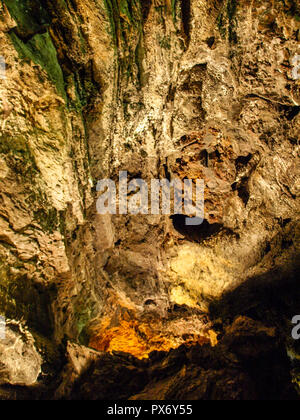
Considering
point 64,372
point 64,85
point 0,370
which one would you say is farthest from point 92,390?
point 64,85

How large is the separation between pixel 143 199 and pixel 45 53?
174 cm

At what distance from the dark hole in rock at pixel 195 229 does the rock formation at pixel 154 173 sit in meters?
0.02

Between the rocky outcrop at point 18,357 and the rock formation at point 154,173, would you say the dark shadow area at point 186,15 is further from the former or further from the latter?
the rocky outcrop at point 18,357

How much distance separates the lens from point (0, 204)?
2.36m

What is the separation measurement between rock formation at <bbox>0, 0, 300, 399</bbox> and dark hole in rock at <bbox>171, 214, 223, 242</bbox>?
0.6 inches

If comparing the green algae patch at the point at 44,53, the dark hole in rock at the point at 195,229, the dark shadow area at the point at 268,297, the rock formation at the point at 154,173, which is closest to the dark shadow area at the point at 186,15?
the rock formation at the point at 154,173

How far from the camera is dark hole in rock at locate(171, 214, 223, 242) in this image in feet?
9.76

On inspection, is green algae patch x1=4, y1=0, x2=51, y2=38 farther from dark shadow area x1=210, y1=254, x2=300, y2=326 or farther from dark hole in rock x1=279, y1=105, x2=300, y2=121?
dark shadow area x1=210, y1=254, x2=300, y2=326

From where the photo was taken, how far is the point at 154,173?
3016mm

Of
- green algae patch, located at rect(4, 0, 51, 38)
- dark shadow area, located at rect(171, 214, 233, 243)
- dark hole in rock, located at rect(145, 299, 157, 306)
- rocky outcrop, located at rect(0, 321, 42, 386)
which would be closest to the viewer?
green algae patch, located at rect(4, 0, 51, 38)

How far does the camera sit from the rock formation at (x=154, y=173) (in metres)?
2.16

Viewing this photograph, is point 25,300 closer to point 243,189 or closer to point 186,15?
point 243,189

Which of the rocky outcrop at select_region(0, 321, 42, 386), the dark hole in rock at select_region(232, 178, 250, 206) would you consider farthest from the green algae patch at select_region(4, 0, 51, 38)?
the rocky outcrop at select_region(0, 321, 42, 386)

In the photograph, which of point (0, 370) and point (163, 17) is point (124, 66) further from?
point (0, 370)
